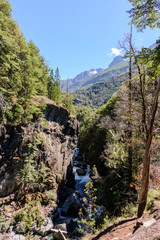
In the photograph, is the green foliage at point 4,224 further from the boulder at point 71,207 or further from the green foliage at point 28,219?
the boulder at point 71,207

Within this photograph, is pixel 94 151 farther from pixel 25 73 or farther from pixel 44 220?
pixel 25 73

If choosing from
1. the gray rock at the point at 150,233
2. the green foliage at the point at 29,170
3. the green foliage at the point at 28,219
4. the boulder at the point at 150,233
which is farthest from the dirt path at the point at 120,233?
the green foliage at the point at 29,170

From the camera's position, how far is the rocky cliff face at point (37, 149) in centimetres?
1107

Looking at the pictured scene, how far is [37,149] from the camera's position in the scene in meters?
13.2

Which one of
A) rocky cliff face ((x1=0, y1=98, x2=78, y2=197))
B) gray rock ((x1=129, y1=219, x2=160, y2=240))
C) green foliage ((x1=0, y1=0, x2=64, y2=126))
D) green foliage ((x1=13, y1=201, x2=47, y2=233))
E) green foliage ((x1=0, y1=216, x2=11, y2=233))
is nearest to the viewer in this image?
gray rock ((x1=129, y1=219, x2=160, y2=240))

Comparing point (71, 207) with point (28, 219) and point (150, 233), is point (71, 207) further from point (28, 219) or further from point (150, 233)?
point (150, 233)

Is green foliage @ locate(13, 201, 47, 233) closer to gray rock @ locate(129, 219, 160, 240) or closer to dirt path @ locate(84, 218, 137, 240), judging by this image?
dirt path @ locate(84, 218, 137, 240)

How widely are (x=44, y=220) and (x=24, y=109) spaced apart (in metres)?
11.3

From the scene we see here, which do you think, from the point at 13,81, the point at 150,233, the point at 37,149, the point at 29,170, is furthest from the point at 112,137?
the point at 13,81

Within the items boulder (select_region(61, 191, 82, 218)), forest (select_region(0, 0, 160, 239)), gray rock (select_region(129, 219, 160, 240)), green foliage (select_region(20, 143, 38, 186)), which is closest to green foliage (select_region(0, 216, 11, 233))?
forest (select_region(0, 0, 160, 239))

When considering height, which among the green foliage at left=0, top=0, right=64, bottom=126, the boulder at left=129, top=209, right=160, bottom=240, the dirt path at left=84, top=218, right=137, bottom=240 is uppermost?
the green foliage at left=0, top=0, right=64, bottom=126

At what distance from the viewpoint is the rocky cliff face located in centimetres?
1107

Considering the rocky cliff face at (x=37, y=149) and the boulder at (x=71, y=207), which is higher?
the rocky cliff face at (x=37, y=149)

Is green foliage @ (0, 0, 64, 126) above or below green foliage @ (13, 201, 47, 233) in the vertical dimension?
above
